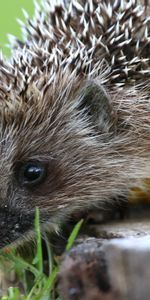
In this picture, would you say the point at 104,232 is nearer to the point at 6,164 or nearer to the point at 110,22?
the point at 6,164

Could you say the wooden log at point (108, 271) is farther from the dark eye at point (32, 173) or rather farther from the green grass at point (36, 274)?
the dark eye at point (32, 173)

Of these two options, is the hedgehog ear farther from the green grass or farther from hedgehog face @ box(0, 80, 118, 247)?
the green grass

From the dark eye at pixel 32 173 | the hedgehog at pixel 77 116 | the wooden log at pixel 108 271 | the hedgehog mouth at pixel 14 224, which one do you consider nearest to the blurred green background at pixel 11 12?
the hedgehog at pixel 77 116

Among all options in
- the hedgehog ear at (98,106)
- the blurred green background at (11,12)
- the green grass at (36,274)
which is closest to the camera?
the green grass at (36,274)

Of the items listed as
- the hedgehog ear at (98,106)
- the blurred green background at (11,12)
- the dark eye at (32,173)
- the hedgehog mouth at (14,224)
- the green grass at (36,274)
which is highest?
the blurred green background at (11,12)

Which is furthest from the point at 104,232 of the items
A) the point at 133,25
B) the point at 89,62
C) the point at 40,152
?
the point at 133,25

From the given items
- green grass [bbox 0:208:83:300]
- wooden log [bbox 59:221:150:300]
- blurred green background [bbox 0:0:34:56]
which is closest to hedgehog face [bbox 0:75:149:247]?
green grass [bbox 0:208:83:300]

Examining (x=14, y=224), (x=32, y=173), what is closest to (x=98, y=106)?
(x=32, y=173)

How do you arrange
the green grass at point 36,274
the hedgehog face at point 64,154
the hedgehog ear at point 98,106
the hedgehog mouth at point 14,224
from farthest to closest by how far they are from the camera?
the hedgehog ear at point 98,106
the hedgehog face at point 64,154
the hedgehog mouth at point 14,224
the green grass at point 36,274
